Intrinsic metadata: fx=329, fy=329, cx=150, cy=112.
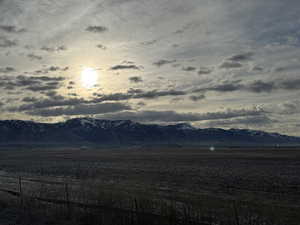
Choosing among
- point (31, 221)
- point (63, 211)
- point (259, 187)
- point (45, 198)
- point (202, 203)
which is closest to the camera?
point (31, 221)

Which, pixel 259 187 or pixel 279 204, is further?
pixel 259 187

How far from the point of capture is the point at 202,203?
22484 millimetres

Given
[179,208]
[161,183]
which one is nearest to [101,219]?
[179,208]

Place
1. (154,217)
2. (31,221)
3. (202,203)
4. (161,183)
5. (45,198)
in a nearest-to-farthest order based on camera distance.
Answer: (154,217) → (31,221) → (202,203) → (45,198) → (161,183)

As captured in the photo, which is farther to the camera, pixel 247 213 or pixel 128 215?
pixel 247 213

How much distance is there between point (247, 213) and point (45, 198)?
15286mm

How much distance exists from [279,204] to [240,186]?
9.59 metres

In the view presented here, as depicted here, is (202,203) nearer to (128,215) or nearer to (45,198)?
(128,215)

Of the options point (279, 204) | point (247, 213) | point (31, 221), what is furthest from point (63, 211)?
point (279, 204)

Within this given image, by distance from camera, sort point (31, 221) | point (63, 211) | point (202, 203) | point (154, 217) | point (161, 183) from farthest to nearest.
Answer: point (161, 183) → point (202, 203) → point (63, 211) → point (31, 221) → point (154, 217)

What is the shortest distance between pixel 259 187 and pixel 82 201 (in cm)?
1772

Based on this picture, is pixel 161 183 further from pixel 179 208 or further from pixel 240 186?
pixel 179 208

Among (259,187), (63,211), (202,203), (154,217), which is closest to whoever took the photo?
(154,217)

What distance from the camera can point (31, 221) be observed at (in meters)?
18.3
